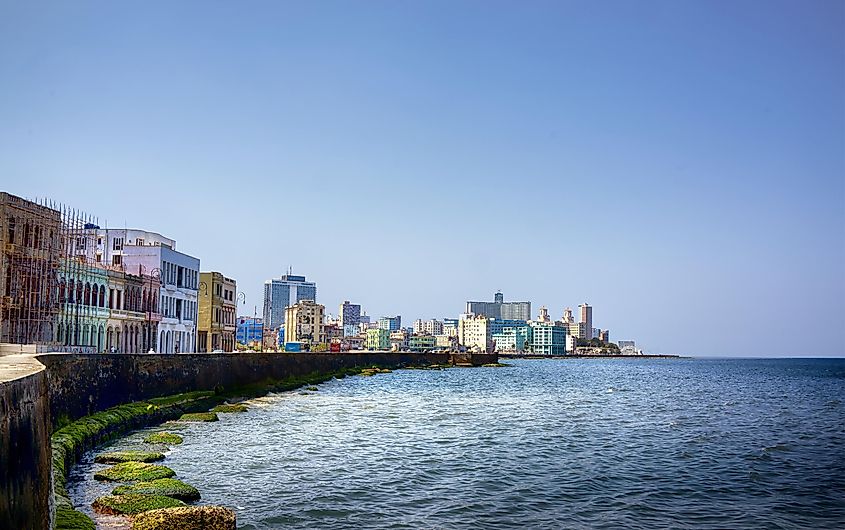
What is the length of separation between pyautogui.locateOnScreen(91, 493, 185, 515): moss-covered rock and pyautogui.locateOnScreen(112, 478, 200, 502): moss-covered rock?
48cm

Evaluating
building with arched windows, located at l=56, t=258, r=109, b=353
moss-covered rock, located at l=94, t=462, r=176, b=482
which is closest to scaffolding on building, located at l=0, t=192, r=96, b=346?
building with arched windows, located at l=56, t=258, r=109, b=353

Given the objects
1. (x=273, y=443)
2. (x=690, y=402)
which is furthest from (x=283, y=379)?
(x=273, y=443)

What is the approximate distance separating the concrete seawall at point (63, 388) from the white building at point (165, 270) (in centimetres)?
1230

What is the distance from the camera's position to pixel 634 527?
22.3 meters

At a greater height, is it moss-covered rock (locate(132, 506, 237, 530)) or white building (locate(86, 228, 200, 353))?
white building (locate(86, 228, 200, 353))

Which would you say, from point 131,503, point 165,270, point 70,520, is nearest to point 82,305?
point 165,270

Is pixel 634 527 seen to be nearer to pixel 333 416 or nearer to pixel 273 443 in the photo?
pixel 273 443

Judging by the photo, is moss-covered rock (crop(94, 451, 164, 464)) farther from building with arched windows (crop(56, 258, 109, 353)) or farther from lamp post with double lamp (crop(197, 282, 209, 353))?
lamp post with double lamp (crop(197, 282, 209, 353))

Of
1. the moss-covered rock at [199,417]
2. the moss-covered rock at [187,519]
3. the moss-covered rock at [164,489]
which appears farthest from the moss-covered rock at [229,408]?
the moss-covered rock at [187,519]

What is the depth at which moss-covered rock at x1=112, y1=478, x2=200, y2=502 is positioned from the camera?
22.8m

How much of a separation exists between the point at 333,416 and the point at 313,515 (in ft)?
98.7

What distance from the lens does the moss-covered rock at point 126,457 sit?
28.3m

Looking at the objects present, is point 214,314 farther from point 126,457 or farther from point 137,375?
point 126,457

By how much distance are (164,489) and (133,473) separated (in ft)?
10.2
